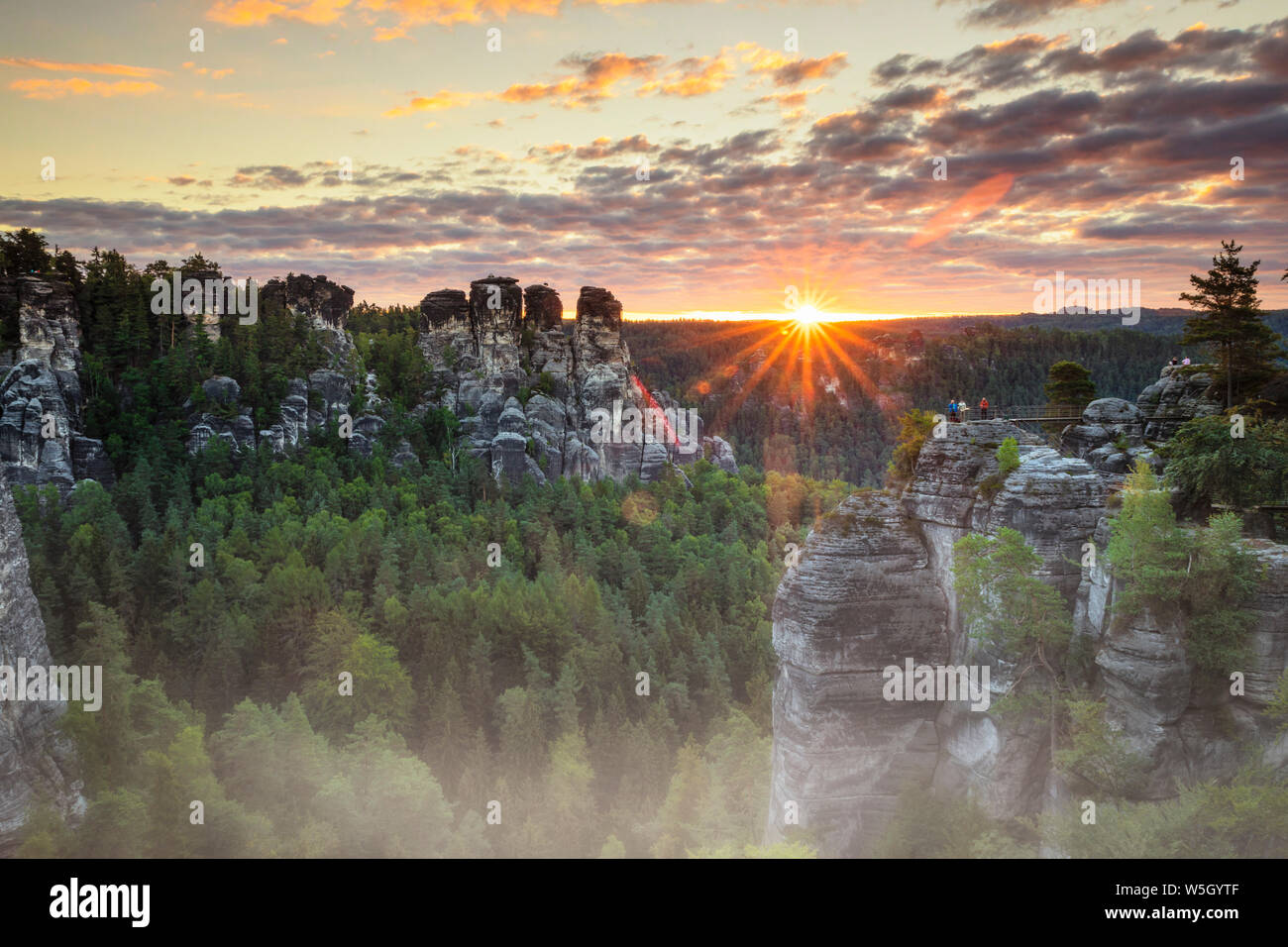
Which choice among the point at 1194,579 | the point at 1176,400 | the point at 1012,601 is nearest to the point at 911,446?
the point at 1012,601

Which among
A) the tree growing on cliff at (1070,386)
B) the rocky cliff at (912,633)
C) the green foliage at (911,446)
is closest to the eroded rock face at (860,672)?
the rocky cliff at (912,633)

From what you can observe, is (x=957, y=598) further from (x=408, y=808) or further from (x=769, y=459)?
(x=769, y=459)

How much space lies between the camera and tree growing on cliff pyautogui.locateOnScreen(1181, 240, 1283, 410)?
98.3ft

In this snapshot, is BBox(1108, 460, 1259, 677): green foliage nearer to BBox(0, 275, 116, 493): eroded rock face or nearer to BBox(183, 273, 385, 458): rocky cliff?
BBox(0, 275, 116, 493): eroded rock face

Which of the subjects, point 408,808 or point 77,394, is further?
point 77,394

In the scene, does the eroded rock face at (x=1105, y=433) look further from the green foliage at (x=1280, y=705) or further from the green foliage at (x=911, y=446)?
the green foliage at (x=1280, y=705)

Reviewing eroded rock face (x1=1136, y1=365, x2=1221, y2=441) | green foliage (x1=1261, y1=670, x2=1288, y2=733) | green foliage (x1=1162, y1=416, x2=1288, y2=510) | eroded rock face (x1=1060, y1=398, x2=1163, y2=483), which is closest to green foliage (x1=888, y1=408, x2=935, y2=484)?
eroded rock face (x1=1060, y1=398, x2=1163, y2=483)

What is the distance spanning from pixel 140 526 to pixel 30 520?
761cm

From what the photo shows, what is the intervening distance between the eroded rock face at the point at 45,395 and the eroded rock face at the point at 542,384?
36156 mm

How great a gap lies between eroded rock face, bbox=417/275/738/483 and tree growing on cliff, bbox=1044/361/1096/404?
190 ft

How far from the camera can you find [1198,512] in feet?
72.9

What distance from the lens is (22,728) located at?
29.4 meters

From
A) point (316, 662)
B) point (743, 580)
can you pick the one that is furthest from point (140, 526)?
point (743, 580)
